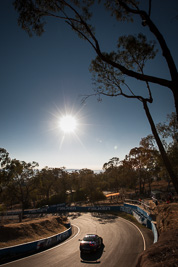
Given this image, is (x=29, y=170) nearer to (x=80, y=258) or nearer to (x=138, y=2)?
(x=80, y=258)

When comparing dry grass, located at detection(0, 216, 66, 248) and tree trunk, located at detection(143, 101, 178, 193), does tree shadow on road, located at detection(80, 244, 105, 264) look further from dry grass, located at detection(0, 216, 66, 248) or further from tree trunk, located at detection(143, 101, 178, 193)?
tree trunk, located at detection(143, 101, 178, 193)

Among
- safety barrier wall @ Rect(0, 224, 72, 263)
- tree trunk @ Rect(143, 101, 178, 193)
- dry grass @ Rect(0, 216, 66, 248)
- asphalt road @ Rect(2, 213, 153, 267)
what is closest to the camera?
tree trunk @ Rect(143, 101, 178, 193)

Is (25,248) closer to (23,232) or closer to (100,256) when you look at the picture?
(23,232)

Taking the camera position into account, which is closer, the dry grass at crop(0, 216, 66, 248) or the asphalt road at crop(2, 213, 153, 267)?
the asphalt road at crop(2, 213, 153, 267)

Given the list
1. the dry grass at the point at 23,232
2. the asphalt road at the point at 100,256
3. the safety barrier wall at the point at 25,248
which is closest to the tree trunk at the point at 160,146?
the asphalt road at the point at 100,256

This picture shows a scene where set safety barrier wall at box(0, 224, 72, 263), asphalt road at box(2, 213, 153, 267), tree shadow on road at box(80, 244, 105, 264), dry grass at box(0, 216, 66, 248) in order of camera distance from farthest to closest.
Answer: dry grass at box(0, 216, 66, 248) < safety barrier wall at box(0, 224, 72, 263) < tree shadow on road at box(80, 244, 105, 264) < asphalt road at box(2, 213, 153, 267)

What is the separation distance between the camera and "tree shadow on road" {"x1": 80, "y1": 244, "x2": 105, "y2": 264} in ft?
39.7

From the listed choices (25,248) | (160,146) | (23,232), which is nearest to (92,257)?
(25,248)

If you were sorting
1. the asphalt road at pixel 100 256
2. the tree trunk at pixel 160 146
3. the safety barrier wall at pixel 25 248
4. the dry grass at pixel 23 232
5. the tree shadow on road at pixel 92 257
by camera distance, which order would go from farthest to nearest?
the dry grass at pixel 23 232, the safety barrier wall at pixel 25 248, the tree shadow on road at pixel 92 257, the asphalt road at pixel 100 256, the tree trunk at pixel 160 146

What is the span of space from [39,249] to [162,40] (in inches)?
863

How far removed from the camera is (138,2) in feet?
24.7

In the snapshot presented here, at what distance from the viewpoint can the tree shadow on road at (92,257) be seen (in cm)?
1209

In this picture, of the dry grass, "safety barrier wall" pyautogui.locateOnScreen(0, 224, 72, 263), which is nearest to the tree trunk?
"safety barrier wall" pyautogui.locateOnScreen(0, 224, 72, 263)

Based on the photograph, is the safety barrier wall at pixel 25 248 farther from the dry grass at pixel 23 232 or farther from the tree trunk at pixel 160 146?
the tree trunk at pixel 160 146
